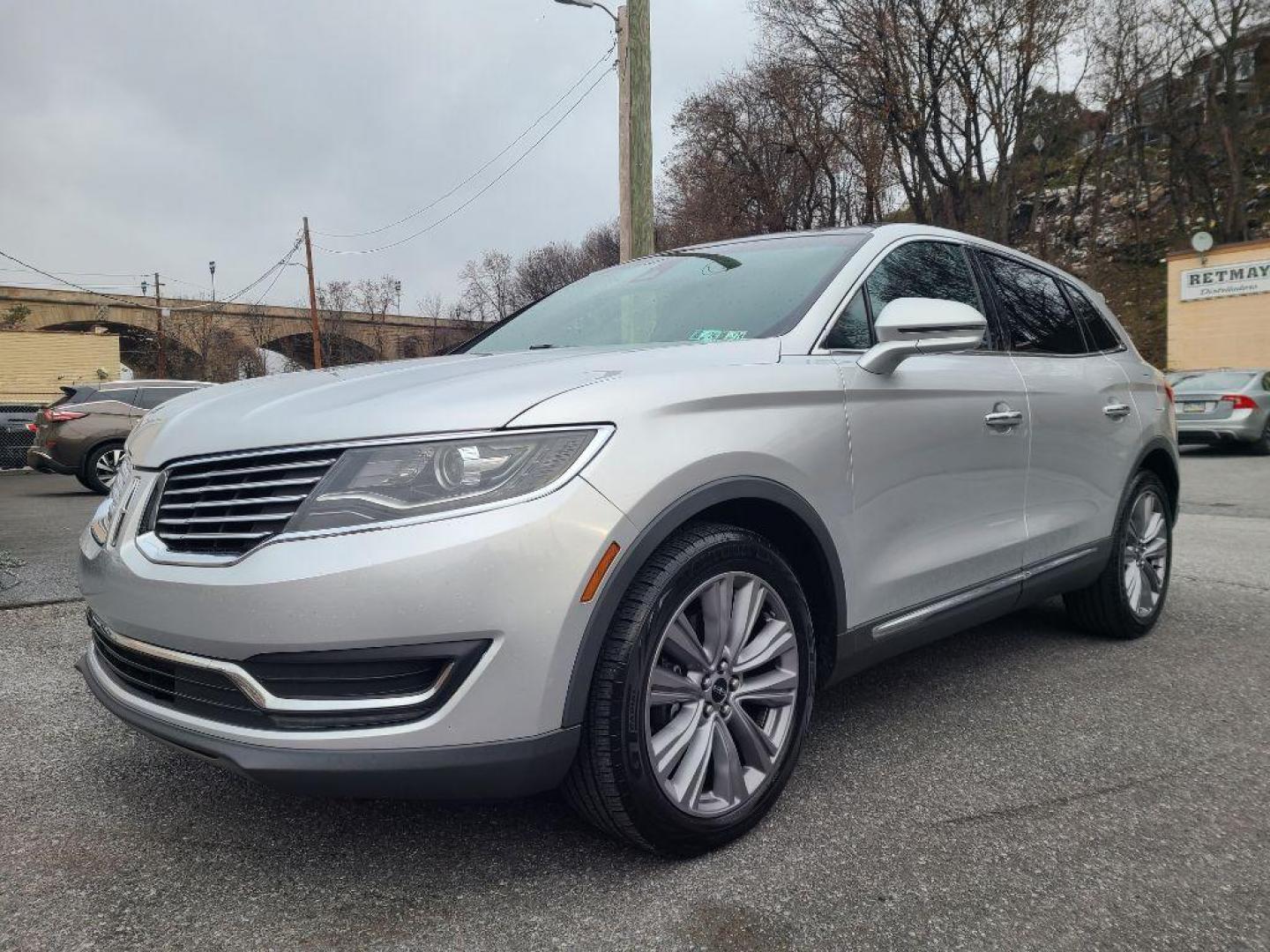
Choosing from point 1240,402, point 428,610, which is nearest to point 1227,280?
point 1240,402

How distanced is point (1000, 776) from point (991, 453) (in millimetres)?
1046

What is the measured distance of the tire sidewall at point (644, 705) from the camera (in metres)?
1.94

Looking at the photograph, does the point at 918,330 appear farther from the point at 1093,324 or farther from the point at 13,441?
the point at 13,441

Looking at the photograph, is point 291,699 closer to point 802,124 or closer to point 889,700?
point 889,700

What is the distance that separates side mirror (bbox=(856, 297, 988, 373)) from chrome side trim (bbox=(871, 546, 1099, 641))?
0.73 m

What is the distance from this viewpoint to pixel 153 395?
13336 millimetres

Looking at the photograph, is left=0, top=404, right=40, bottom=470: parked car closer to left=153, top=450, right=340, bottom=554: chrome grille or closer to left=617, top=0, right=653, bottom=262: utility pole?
left=617, top=0, right=653, bottom=262: utility pole

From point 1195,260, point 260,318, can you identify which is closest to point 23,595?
point 1195,260

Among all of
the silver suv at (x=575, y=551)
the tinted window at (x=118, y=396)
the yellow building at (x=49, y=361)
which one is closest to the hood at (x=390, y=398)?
the silver suv at (x=575, y=551)

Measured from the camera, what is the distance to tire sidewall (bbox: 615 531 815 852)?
1.94 meters

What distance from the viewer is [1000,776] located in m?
2.58

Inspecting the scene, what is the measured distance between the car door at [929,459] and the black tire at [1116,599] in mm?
901

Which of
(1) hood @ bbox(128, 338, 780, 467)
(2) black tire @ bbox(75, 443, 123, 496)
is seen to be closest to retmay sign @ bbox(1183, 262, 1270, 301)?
(2) black tire @ bbox(75, 443, 123, 496)

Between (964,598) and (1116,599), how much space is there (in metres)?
1.34
